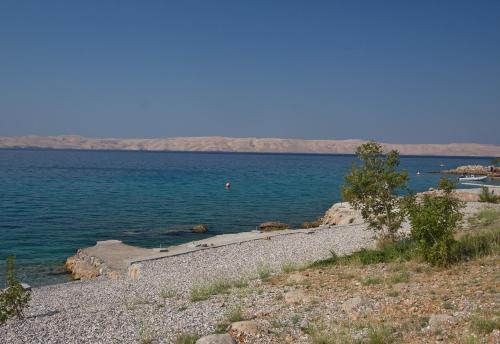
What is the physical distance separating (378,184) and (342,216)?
14496 millimetres

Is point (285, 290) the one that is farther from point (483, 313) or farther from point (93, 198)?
point (93, 198)

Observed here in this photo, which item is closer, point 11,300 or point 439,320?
point 439,320

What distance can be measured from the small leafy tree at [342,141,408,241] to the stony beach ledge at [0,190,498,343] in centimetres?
223

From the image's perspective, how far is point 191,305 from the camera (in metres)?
10.4

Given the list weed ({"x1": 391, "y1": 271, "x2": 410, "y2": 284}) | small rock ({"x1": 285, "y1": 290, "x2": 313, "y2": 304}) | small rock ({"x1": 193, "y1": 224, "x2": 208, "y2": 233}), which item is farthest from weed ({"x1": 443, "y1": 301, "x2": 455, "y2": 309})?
small rock ({"x1": 193, "y1": 224, "x2": 208, "y2": 233})

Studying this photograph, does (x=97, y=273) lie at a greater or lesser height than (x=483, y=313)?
lesser

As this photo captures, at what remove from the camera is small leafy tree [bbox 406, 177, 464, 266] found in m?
11.6

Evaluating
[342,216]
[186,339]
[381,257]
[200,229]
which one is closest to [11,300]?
[186,339]

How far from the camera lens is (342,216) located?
1182 inches

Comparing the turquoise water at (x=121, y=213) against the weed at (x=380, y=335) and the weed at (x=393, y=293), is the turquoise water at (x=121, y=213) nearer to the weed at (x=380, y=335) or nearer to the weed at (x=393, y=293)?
the weed at (x=393, y=293)

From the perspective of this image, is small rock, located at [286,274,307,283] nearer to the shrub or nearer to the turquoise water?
the turquoise water

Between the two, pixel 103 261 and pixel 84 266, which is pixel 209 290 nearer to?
pixel 103 261

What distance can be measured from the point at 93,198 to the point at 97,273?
1118 inches

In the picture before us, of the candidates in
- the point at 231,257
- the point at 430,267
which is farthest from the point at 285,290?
the point at 231,257
